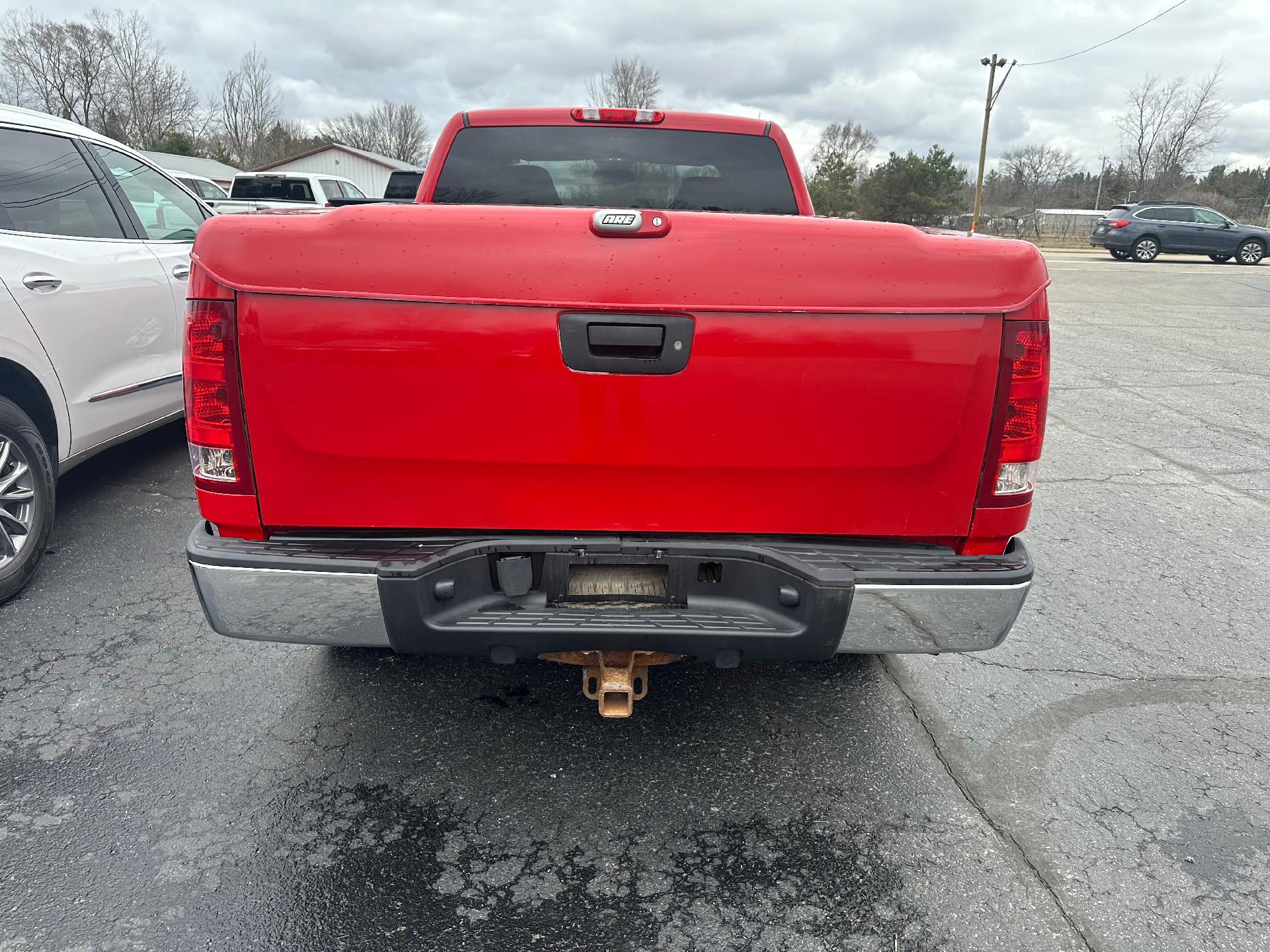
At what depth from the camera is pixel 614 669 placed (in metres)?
2.45

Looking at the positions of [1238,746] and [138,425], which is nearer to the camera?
[1238,746]

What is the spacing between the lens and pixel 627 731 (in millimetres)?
2904

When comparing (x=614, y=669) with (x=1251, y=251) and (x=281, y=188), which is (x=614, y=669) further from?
(x=1251, y=251)

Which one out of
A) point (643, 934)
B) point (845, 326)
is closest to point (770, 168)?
point (845, 326)

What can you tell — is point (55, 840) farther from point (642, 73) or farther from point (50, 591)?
point (642, 73)

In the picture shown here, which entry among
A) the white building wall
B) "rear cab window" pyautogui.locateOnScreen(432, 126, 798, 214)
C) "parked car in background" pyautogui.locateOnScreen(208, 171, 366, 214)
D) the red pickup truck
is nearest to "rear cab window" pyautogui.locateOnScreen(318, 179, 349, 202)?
"parked car in background" pyautogui.locateOnScreen(208, 171, 366, 214)

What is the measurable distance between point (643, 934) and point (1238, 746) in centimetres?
217

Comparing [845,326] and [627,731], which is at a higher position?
[845,326]

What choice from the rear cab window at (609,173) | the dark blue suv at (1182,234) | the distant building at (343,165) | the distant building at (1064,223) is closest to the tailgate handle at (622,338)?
the rear cab window at (609,173)

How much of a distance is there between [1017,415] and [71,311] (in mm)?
4043

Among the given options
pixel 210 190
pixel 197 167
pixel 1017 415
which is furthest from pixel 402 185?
pixel 197 167

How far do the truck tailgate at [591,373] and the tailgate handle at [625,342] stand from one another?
0.05ft

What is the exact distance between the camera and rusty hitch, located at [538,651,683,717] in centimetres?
242

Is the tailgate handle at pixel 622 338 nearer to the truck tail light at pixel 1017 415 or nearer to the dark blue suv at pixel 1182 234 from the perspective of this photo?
the truck tail light at pixel 1017 415
